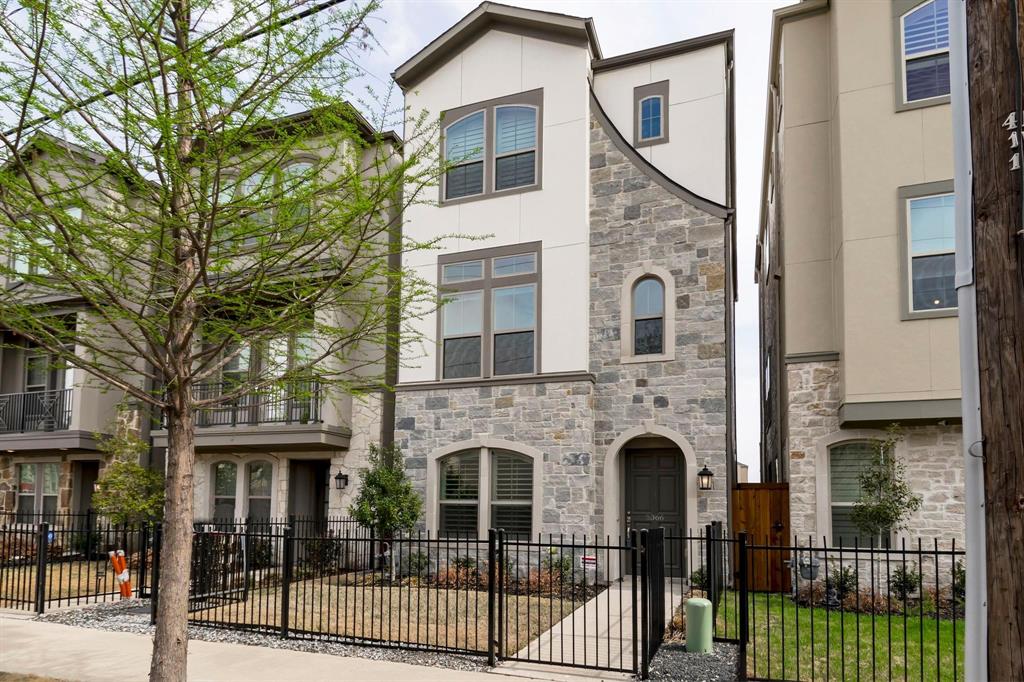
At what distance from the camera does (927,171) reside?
12688 millimetres

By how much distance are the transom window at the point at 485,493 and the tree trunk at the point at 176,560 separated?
8.61 m

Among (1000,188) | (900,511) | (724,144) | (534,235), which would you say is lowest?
(900,511)

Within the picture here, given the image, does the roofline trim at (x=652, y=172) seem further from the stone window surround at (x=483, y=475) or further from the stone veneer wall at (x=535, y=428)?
the stone window surround at (x=483, y=475)

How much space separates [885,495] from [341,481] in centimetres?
1088

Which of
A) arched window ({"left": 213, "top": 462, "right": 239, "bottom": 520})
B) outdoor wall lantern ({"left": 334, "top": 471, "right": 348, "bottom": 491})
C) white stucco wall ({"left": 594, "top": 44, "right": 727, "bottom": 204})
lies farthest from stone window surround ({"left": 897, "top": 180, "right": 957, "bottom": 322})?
arched window ({"left": 213, "top": 462, "right": 239, "bottom": 520})

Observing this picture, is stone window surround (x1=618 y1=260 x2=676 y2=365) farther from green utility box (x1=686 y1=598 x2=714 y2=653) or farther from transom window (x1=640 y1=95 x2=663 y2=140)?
green utility box (x1=686 y1=598 x2=714 y2=653)

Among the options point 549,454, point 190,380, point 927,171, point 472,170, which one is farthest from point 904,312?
point 190,380

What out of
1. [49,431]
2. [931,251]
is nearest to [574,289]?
[931,251]

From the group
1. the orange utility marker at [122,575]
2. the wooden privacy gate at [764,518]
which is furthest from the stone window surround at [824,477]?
the orange utility marker at [122,575]

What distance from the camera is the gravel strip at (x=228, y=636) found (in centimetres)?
901

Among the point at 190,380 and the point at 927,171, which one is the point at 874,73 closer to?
the point at 927,171

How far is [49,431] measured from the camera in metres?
20.5

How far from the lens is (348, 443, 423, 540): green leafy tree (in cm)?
1523

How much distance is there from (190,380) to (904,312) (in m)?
10.6
